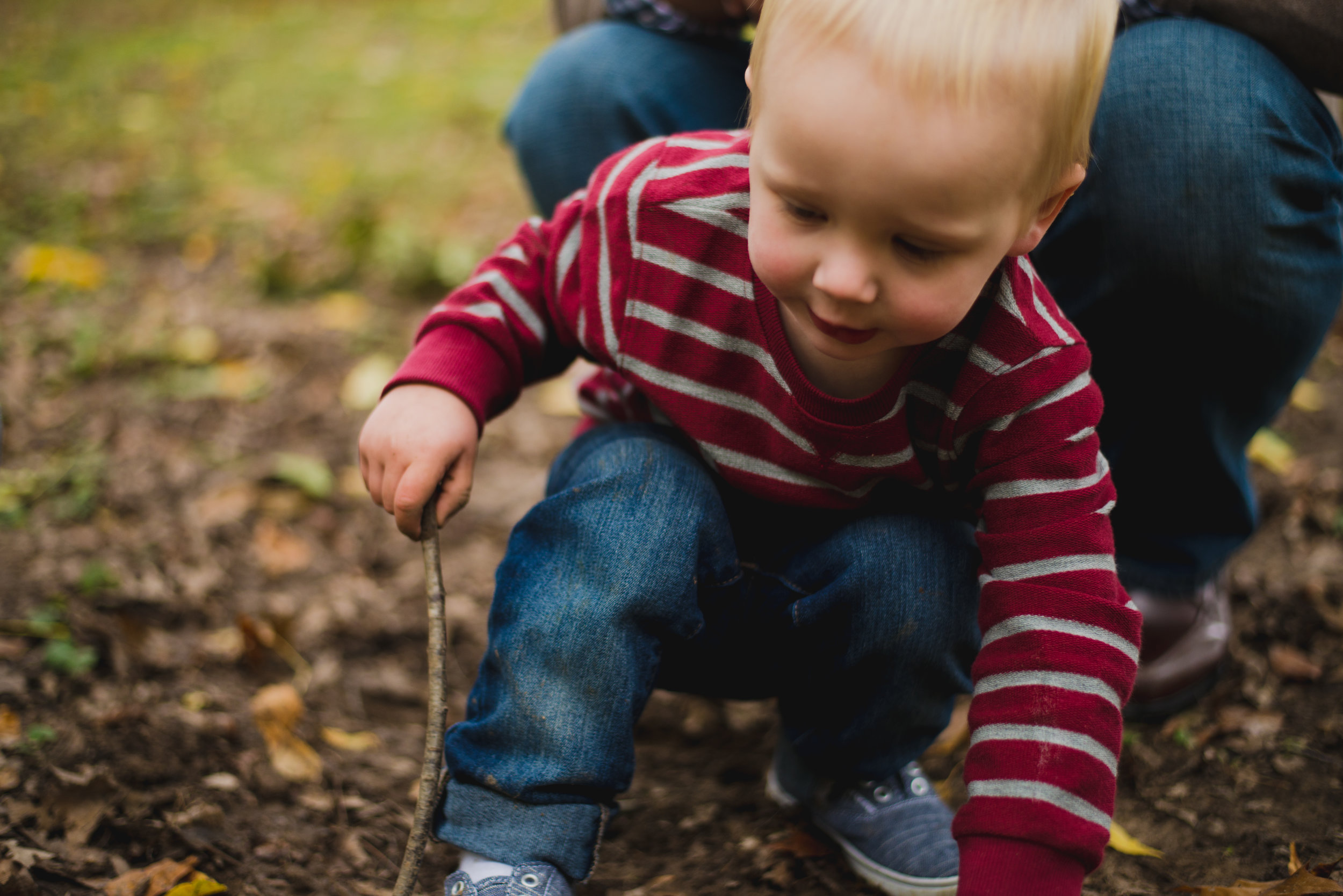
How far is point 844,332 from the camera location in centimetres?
92

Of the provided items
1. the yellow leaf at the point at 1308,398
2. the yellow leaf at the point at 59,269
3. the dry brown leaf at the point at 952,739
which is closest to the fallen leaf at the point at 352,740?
the dry brown leaf at the point at 952,739

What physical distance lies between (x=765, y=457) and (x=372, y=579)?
0.86 m

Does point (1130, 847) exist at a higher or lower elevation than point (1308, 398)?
higher

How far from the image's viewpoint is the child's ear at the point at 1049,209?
910 mm

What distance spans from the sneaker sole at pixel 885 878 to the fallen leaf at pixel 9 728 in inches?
35.6

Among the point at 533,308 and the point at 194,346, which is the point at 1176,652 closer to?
the point at 533,308

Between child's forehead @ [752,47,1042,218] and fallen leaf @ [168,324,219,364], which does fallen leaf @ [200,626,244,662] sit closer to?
fallen leaf @ [168,324,219,364]

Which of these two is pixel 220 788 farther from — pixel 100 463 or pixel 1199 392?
pixel 1199 392

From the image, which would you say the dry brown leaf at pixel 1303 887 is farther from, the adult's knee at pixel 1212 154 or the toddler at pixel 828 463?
the adult's knee at pixel 1212 154

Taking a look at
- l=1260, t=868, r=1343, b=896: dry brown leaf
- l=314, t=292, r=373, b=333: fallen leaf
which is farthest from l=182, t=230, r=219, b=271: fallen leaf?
l=1260, t=868, r=1343, b=896: dry brown leaf

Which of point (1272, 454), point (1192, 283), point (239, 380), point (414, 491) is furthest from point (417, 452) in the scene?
point (1272, 454)

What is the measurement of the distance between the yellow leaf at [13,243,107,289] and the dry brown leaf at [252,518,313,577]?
3.62 feet

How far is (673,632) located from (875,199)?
0.48 metres

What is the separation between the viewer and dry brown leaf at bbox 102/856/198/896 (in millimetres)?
1052
